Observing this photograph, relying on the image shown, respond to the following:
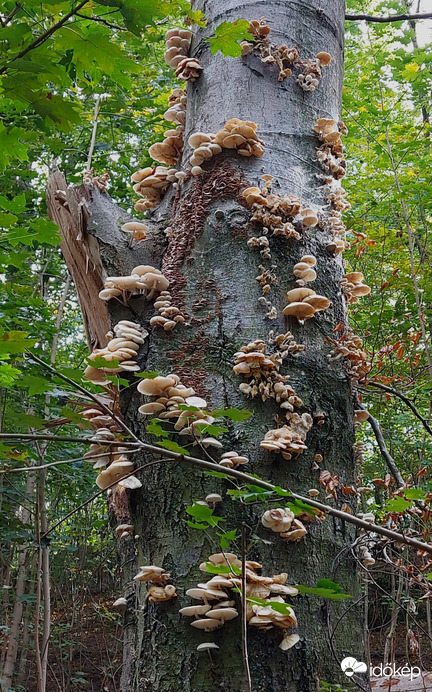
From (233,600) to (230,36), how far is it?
2209 millimetres

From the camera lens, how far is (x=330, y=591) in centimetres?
146

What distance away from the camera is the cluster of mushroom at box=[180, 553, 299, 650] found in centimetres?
171

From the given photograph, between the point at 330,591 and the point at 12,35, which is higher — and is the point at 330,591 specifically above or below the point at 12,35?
below

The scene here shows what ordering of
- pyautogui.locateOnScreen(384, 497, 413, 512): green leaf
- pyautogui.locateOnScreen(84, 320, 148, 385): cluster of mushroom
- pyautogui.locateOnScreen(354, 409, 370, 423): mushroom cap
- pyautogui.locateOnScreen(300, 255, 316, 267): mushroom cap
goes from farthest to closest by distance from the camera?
pyautogui.locateOnScreen(354, 409, 370, 423): mushroom cap, pyautogui.locateOnScreen(300, 255, 316, 267): mushroom cap, pyautogui.locateOnScreen(84, 320, 148, 385): cluster of mushroom, pyautogui.locateOnScreen(384, 497, 413, 512): green leaf

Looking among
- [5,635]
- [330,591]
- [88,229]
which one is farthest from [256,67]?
[5,635]

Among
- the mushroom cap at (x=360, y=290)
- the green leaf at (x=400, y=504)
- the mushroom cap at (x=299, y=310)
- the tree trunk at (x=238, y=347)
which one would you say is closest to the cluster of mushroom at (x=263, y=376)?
the tree trunk at (x=238, y=347)

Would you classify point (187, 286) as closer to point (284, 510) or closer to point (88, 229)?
point (88, 229)

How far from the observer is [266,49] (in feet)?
9.14

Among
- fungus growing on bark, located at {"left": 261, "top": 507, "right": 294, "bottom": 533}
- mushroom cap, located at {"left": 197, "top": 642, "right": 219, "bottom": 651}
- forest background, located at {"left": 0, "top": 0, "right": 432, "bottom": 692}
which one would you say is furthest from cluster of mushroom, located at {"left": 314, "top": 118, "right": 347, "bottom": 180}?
mushroom cap, located at {"left": 197, "top": 642, "right": 219, "bottom": 651}

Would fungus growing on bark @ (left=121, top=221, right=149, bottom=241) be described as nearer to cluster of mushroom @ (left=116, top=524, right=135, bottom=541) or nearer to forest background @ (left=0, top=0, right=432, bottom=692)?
forest background @ (left=0, top=0, right=432, bottom=692)

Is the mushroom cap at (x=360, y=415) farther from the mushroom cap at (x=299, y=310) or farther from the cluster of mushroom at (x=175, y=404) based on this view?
the cluster of mushroom at (x=175, y=404)

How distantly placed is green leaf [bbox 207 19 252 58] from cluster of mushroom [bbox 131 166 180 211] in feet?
2.17

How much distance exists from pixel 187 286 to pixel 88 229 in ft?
2.25

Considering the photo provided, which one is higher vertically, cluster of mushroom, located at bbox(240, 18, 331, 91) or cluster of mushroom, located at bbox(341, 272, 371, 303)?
cluster of mushroom, located at bbox(240, 18, 331, 91)
